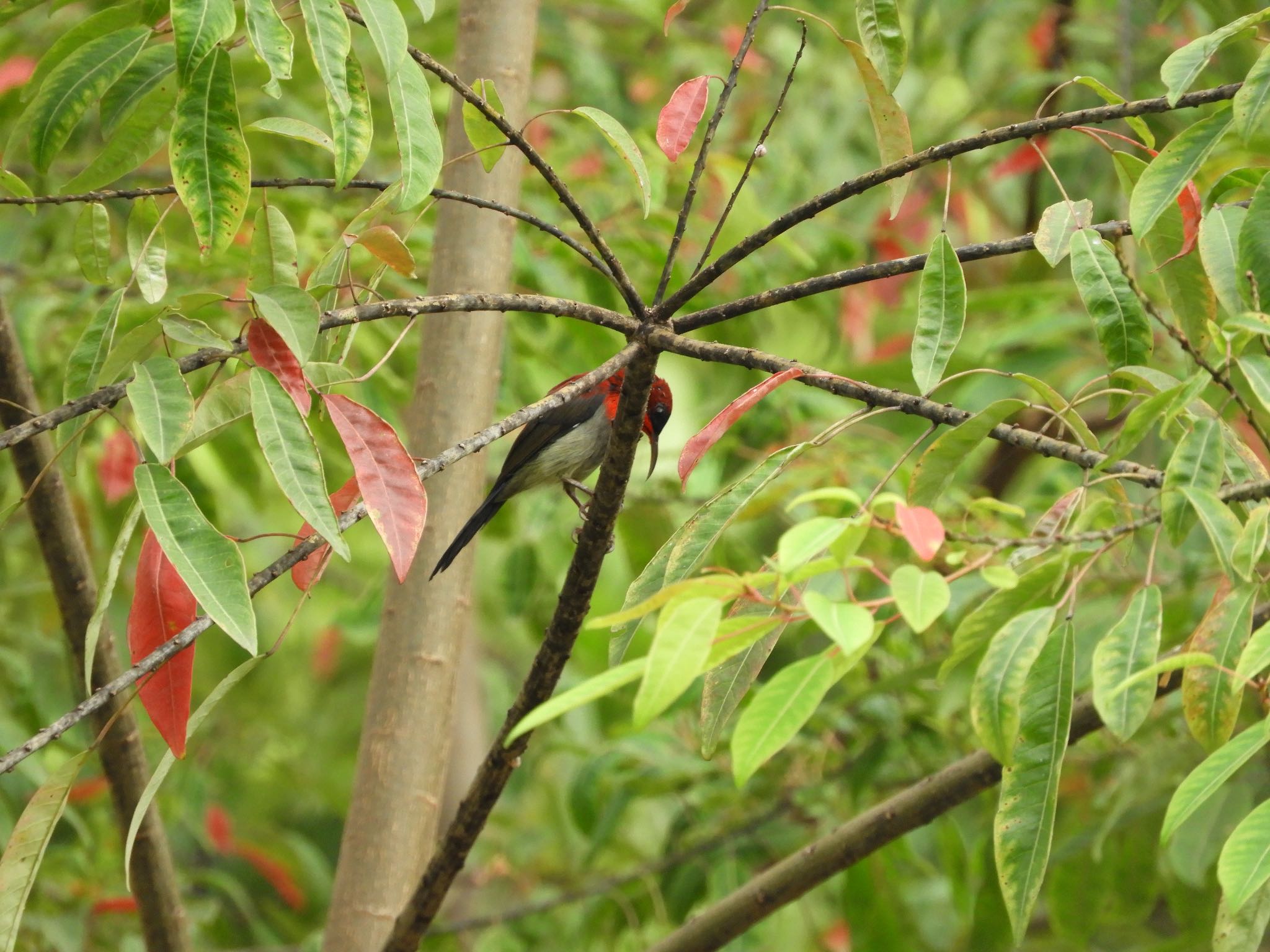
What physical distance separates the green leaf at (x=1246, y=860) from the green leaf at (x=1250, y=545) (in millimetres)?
225

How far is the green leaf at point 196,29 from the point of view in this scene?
4.13 feet

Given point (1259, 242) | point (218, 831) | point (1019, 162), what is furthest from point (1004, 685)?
point (218, 831)

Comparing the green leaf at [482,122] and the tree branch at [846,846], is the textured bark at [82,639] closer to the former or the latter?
the green leaf at [482,122]

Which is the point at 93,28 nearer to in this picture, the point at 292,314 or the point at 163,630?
the point at 292,314

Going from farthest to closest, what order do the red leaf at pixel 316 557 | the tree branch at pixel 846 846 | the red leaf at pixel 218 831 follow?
the red leaf at pixel 218 831, the tree branch at pixel 846 846, the red leaf at pixel 316 557

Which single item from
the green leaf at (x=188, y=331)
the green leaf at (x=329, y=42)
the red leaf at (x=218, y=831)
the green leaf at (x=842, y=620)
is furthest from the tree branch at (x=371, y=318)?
the red leaf at (x=218, y=831)

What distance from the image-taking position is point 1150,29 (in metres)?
4.66

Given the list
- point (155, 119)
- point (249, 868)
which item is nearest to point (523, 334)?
point (155, 119)

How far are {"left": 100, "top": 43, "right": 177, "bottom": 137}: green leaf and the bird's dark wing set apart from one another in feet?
7.22

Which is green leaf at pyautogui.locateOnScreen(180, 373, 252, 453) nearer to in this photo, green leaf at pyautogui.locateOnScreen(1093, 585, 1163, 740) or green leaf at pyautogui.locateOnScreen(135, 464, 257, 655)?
green leaf at pyautogui.locateOnScreen(135, 464, 257, 655)

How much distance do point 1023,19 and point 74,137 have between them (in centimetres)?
348

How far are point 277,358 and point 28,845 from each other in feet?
2.03

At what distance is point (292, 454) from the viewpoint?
1.32 metres

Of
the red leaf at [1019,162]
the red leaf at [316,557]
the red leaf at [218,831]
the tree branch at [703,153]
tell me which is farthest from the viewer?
the red leaf at [218,831]
